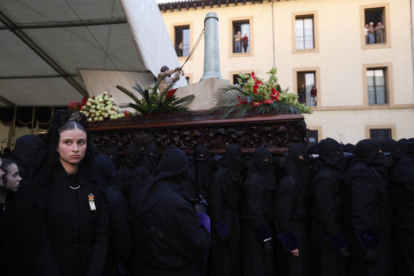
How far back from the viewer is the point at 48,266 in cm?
192

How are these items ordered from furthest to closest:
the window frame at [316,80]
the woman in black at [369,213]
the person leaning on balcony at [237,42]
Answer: the person leaning on balcony at [237,42], the window frame at [316,80], the woman in black at [369,213]

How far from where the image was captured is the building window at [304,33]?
57.8ft

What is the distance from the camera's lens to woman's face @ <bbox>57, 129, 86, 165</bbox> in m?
2.15

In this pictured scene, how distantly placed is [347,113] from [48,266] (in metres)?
17.0

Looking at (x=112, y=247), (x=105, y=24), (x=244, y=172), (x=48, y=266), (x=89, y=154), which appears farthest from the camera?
(x=105, y=24)

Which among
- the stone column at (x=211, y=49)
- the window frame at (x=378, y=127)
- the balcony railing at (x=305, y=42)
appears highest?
the balcony railing at (x=305, y=42)

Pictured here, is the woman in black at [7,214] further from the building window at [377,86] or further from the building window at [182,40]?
the building window at [182,40]

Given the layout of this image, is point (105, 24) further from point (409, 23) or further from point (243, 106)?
point (409, 23)

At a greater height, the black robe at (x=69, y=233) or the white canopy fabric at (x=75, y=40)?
the white canopy fabric at (x=75, y=40)

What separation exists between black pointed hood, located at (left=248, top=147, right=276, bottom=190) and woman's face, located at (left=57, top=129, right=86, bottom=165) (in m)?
2.52

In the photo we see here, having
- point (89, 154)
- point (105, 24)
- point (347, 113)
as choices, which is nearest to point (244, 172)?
point (89, 154)

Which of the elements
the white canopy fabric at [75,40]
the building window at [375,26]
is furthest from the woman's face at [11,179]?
Answer: the building window at [375,26]

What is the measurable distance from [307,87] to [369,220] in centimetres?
1506

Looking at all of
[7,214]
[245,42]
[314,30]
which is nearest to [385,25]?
[314,30]
